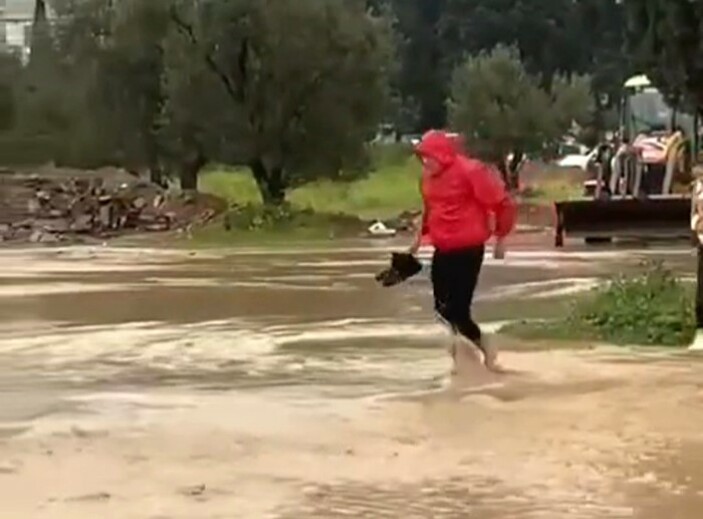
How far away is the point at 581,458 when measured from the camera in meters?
9.58

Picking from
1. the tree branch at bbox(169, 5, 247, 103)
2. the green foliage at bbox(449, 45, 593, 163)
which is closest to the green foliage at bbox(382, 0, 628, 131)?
the green foliage at bbox(449, 45, 593, 163)

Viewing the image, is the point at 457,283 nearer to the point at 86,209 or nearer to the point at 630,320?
the point at 630,320

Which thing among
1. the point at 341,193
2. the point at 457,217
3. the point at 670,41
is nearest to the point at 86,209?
the point at 341,193

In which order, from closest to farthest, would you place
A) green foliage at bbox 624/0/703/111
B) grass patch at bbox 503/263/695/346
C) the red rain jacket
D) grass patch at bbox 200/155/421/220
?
the red rain jacket < grass patch at bbox 503/263/695/346 < green foliage at bbox 624/0/703/111 < grass patch at bbox 200/155/421/220

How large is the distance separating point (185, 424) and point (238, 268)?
18.8m

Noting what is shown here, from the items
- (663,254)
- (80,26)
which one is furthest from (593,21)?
(663,254)

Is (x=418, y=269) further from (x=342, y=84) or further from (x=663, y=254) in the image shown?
(x=342, y=84)

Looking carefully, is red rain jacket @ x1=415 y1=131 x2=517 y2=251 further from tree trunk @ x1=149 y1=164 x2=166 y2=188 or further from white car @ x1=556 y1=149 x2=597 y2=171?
white car @ x1=556 y1=149 x2=597 y2=171

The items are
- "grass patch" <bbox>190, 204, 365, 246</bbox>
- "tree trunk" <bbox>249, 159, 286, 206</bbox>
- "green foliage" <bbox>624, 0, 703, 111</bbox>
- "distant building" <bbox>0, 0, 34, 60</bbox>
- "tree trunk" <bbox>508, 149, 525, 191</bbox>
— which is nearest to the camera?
"green foliage" <bbox>624, 0, 703, 111</bbox>

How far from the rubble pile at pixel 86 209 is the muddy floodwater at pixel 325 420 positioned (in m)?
25.7

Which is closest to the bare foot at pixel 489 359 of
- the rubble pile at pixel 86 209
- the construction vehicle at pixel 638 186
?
the construction vehicle at pixel 638 186

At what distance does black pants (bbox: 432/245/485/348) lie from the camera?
1338 centimetres

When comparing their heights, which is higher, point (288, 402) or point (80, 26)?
point (80, 26)

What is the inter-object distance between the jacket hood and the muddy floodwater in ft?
5.30
